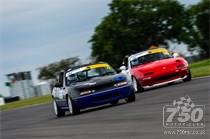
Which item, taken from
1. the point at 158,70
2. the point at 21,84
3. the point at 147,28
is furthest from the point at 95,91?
the point at 147,28

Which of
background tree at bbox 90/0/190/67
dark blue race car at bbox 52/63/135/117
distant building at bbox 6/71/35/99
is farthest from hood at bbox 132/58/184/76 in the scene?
background tree at bbox 90/0/190/67

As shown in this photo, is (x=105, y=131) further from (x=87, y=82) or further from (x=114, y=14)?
(x=114, y=14)

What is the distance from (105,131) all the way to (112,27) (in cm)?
7422

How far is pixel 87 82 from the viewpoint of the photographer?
17.5 meters

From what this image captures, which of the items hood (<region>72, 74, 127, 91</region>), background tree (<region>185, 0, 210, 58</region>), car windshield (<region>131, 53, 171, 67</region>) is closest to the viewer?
hood (<region>72, 74, 127, 91</region>)

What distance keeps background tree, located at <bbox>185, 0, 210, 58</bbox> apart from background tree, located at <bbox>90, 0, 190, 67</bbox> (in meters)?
1.00

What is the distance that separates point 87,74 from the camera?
18422mm

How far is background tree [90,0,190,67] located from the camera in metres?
84.1

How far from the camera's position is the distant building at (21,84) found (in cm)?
7781

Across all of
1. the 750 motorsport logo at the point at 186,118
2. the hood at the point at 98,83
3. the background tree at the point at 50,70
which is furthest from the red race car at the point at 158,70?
the background tree at the point at 50,70

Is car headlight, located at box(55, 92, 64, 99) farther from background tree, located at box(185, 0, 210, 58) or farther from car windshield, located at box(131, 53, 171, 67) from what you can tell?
background tree, located at box(185, 0, 210, 58)

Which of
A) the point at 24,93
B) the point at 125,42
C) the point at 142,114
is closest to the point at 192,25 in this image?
the point at 125,42

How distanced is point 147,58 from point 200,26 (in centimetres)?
6315

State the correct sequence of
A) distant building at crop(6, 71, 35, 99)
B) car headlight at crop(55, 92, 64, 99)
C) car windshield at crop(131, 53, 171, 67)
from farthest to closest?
distant building at crop(6, 71, 35, 99), car windshield at crop(131, 53, 171, 67), car headlight at crop(55, 92, 64, 99)
